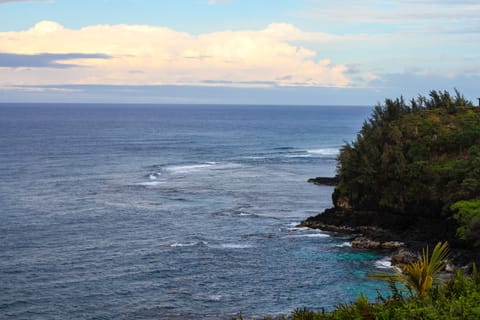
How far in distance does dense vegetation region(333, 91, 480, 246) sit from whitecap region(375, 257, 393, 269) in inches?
355

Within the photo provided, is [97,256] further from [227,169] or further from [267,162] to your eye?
[267,162]

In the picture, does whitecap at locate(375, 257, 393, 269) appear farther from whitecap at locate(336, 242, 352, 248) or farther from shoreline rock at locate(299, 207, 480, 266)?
whitecap at locate(336, 242, 352, 248)

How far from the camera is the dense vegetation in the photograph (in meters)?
74.5

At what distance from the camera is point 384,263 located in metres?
64.2

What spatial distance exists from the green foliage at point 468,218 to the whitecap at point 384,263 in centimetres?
734

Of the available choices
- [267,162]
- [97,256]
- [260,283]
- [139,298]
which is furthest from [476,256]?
[267,162]

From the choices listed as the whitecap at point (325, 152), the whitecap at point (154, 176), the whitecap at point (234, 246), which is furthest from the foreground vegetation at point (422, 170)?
the whitecap at point (325, 152)

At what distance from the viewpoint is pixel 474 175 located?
72250mm

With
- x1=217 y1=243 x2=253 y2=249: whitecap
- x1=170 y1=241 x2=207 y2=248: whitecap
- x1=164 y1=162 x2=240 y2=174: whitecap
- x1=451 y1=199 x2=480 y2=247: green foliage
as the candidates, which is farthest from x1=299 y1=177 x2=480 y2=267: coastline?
x1=164 y1=162 x2=240 y2=174: whitecap

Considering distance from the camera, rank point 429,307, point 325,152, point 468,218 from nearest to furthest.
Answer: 1. point 429,307
2. point 468,218
3. point 325,152

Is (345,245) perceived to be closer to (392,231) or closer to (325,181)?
(392,231)

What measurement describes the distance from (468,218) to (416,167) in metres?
16.0

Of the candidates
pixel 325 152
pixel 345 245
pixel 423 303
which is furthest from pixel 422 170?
pixel 325 152

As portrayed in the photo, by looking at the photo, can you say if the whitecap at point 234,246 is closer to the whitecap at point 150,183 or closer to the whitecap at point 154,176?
the whitecap at point 150,183
